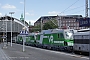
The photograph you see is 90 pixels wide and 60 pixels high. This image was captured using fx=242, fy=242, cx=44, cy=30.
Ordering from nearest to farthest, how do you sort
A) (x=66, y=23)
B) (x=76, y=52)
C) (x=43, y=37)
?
1. (x=76, y=52)
2. (x=43, y=37)
3. (x=66, y=23)

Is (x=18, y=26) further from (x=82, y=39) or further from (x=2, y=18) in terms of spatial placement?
(x=82, y=39)

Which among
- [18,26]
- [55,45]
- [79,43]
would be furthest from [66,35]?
[18,26]

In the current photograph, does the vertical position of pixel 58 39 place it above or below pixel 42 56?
above

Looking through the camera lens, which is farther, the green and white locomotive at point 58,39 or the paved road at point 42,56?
the green and white locomotive at point 58,39

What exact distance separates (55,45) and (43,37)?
29.6ft

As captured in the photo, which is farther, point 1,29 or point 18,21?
point 18,21

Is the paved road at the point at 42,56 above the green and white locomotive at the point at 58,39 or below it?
below

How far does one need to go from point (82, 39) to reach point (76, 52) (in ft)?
11.3

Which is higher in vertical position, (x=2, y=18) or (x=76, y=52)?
(x=2, y=18)

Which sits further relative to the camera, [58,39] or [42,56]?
[58,39]

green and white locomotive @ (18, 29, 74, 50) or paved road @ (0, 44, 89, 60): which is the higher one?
green and white locomotive @ (18, 29, 74, 50)

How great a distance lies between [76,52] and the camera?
33.6 meters

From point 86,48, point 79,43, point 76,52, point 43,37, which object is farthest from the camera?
point 43,37

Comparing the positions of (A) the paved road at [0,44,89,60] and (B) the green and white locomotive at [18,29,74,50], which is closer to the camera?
(A) the paved road at [0,44,89,60]
